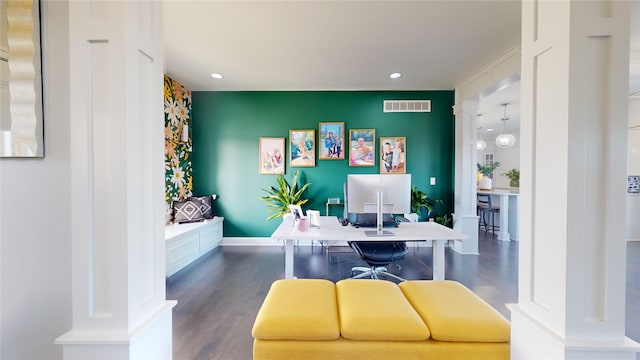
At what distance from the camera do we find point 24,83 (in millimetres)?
934

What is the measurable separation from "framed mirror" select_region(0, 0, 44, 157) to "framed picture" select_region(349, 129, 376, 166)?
385cm

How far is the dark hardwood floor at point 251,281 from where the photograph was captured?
6.24 ft

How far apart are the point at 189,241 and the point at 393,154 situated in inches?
142

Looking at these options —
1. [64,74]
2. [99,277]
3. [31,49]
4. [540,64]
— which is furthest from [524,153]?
[31,49]

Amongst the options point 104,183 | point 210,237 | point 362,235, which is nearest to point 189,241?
point 210,237

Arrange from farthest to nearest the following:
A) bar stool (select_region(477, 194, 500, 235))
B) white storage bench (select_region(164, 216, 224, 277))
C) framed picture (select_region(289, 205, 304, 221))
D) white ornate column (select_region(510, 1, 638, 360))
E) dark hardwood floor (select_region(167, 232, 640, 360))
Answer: bar stool (select_region(477, 194, 500, 235)) < white storage bench (select_region(164, 216, 224, 277)) < framed picture (select_region(289, 205, 304, 221)) < dark hardwood floor (select_region(167, 232, 640, 360)) < white ornate column (select_region(510, 1, 638, 360))

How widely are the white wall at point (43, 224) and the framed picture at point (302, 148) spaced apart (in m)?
3.51

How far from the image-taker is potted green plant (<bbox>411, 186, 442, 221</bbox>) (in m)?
4.15

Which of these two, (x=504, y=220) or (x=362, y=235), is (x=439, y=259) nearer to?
(x=362, y=235)

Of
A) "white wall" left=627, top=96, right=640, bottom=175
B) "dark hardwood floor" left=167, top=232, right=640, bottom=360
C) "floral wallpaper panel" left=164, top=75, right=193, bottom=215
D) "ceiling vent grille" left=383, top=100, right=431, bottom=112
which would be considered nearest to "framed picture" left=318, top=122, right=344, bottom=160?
"ceiling vent grille" left=383, top=100, right=431, bottom=112

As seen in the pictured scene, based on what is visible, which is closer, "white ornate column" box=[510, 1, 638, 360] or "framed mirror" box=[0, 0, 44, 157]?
"white ornate column" box=[510, 1, 638, 360]

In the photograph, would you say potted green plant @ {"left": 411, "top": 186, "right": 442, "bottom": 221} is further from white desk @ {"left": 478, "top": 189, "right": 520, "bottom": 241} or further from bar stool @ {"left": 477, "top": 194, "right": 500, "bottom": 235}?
bar stool @ {"left": 477, "top": 194, "right": 500, "bottom": 235}

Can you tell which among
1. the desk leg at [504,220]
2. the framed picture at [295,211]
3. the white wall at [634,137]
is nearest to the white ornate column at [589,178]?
the framed picture at [295,211]

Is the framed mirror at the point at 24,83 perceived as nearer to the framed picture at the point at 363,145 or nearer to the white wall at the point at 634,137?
the framed picture at the point at 363,145
